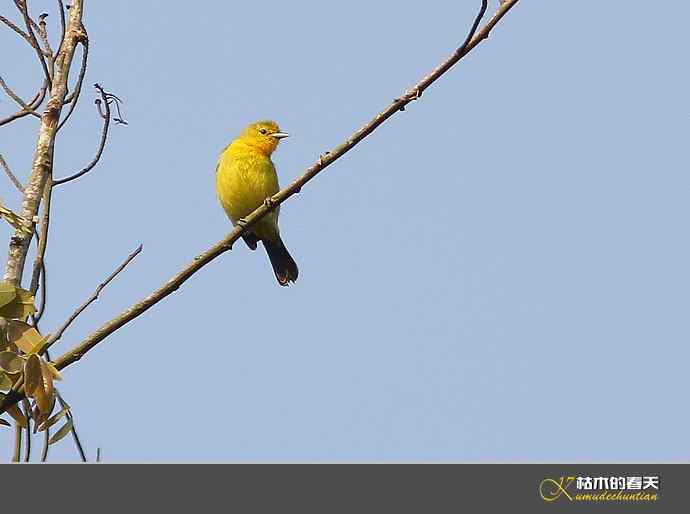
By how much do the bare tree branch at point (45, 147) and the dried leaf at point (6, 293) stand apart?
0.93ft

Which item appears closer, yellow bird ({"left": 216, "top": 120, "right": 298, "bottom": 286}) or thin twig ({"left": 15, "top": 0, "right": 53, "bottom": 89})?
thin twig ({"left": 15, "top": 0, "right": 53, "bottom": 89})

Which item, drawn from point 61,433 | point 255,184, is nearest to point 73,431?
point 61,433

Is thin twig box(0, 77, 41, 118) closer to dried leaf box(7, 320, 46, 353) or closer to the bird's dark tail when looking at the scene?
dried leaf box(7, 320, 46, 353)

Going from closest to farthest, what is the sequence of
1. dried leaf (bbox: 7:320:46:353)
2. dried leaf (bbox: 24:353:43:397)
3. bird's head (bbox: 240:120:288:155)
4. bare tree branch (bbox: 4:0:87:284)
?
dried leaf (bbox: 24:353:43:397)
dried leaf (bbox: 7:320:46:353)
bare tree branch (bbox: 4:0:87:284)
bird's head (bbox: 240:120:288:155)

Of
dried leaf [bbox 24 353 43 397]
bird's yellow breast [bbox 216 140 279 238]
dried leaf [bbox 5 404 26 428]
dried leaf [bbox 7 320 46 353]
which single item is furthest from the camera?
bird's yellow breast [bbox 216 140 279 238]

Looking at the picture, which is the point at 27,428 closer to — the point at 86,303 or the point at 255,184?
the point at 86,303

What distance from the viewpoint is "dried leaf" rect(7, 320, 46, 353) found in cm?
301

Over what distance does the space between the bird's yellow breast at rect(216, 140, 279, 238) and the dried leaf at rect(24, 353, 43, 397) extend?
505cm

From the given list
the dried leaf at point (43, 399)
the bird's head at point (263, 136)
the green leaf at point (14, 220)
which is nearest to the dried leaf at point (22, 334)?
the dried leaf at point (43, 399)

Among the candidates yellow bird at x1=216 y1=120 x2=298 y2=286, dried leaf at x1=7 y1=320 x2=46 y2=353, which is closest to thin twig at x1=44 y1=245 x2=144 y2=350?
dried leaf at x1=7 y1=320 x2=46 y2=353

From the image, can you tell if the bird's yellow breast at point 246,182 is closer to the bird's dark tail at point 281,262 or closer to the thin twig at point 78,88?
the bird's dark tail at point 281,262

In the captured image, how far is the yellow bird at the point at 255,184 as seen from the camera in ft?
26.5
